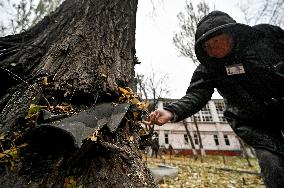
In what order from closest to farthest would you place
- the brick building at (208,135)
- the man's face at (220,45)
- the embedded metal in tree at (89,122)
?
the embedded metal in tree at (89,122) < the man's face at (220,45) < the brick building at (208,135)

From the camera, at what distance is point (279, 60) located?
6.72ft

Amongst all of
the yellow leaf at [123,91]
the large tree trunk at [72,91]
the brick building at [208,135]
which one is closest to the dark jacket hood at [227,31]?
the large tree trunk at [72,91]

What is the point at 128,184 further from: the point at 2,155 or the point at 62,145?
the point at 2,155

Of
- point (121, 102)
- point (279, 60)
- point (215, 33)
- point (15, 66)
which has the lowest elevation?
point (121, 102)

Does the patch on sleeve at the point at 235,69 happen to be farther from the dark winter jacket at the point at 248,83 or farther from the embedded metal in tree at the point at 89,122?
the embedded metal in tree at the point at 89,122

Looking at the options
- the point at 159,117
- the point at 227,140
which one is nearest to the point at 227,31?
the point at 159,117

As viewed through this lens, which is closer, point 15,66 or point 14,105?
point 14,105

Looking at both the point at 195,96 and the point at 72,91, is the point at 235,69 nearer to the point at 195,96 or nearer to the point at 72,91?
the point at 195,96

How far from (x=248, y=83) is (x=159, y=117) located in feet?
3.10

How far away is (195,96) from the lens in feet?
7.79

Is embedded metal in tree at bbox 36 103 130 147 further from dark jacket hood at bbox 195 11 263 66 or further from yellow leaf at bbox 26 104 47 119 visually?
dark jacket hood at bbox 195 11 263 66

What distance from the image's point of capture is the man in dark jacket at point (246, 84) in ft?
6.38

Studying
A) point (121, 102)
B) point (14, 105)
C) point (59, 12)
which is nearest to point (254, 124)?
point (121, 102)

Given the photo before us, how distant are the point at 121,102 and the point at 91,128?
1.40 ft
